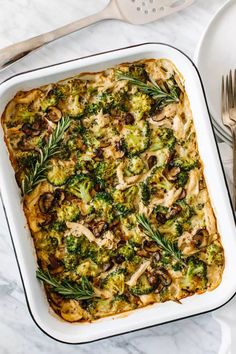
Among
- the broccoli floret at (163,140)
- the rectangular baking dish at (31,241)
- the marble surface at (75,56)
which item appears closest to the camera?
the rectangular baking dish at (31,241)

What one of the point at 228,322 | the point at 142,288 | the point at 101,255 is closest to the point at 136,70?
the point at 101,255

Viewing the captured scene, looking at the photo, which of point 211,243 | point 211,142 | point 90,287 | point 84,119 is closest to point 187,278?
point 211,243

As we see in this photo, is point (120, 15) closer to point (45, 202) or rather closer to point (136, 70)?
point (136, 70)

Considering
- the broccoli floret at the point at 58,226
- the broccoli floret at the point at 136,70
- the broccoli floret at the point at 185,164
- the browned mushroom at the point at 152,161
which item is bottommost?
the broccoli floret at the point at 58,226

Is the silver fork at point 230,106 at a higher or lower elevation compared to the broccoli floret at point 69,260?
higher

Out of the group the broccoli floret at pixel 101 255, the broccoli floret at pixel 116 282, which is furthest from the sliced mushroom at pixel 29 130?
the broccoli floret at pixel 116 282

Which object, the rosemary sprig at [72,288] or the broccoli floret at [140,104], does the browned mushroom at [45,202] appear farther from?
the broccoli floret at [140,104]

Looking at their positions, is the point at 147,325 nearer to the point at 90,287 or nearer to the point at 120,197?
the point at 90,287
